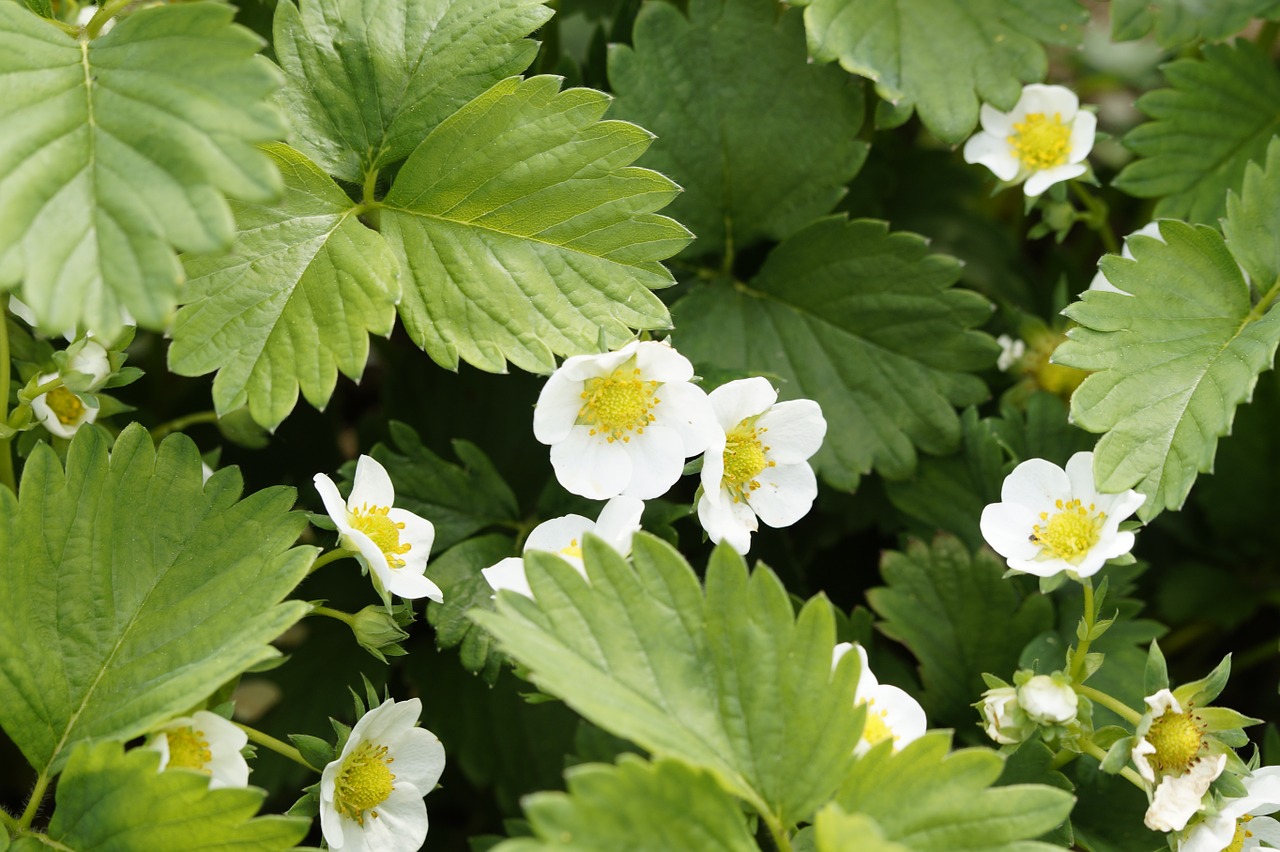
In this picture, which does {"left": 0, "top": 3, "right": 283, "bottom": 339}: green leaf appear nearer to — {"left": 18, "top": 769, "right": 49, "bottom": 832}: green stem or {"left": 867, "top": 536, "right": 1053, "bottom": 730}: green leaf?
{"left": 18, "top": 769, "right": 49, "bottom": 832}: green stem

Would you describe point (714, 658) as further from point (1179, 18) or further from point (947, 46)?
point (1179, 18)

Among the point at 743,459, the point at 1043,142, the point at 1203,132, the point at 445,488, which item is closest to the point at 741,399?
the point at 743,459

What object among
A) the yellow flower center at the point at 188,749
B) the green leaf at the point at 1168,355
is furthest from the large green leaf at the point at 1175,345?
the yellow flower center at the point at 188,749

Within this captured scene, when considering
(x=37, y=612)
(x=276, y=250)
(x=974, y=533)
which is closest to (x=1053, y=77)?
(x=974, y=533)

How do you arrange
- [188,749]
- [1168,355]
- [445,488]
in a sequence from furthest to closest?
[445,488] → [1168,355] → [188,749]

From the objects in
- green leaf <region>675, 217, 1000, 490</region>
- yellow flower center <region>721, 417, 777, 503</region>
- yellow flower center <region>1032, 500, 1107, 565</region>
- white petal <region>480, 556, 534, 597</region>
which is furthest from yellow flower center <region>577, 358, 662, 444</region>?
yellow flower center <region>1032, 500, 1107, 565</region>

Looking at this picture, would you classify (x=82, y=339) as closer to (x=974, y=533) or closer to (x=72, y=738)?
(x=72, y=738)

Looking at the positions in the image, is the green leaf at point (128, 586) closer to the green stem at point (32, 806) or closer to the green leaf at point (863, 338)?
the green stem at point (32, 806)
